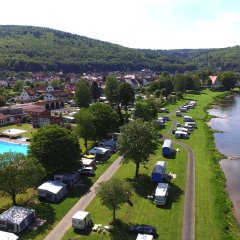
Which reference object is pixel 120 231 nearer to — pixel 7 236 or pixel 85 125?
pixel 7 236

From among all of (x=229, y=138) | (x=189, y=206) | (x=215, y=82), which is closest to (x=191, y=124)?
(x=229, y=138)

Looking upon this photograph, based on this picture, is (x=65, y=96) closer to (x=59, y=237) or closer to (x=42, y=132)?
(x=42, y=132)

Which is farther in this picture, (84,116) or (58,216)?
(84,116)

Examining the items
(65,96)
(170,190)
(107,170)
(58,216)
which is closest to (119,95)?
(65,96)

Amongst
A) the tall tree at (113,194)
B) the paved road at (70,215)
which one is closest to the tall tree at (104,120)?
the paved road at (70,215)

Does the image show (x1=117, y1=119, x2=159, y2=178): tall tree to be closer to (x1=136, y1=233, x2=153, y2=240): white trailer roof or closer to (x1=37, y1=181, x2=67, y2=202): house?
(x1=37, y1=181, x2=67, y2=202): house

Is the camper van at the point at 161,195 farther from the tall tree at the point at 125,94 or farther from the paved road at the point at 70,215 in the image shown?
the tall tree at the point at 125,94

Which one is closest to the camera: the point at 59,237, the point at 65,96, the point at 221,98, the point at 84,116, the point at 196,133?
the point at 59,237
